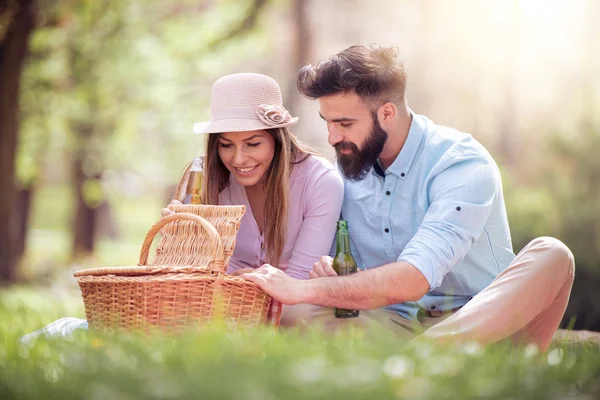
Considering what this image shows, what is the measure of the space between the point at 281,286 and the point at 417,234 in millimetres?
709

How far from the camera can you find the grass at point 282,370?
2174 millimetres

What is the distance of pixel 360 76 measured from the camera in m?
4.48

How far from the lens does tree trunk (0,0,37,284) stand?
11.5 m

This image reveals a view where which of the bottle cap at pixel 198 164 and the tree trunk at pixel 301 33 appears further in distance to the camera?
the tree trunk at pixel 301 33

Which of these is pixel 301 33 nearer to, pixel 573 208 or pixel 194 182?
pixel 573 208

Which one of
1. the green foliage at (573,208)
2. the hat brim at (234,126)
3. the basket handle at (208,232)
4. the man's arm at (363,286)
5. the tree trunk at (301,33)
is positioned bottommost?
the green foliage at (573,208)

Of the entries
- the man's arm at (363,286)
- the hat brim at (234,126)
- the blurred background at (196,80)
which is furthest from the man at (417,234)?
the blurred background at (196,80)

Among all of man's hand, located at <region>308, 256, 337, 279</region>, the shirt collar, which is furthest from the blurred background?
man's hand, located at <region>308, 256, 337, 279</region>

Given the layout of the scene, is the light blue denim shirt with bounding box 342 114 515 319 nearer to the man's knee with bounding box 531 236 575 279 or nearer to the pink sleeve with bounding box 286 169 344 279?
the pink sleeve with bounding box 286 169 344 279

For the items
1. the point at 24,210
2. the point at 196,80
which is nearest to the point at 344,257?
the point at 196,80

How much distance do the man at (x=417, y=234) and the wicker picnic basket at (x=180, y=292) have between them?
149mm

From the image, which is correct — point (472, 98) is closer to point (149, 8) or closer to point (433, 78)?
point (433, 78)

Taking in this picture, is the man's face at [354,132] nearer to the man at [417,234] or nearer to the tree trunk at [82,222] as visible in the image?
the man at [417,234]

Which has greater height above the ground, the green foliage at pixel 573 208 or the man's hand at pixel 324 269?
the man's hand at pixel 324 269
